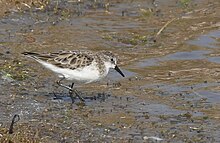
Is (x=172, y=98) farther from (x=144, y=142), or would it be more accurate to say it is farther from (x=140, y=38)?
(x=140, y=38)

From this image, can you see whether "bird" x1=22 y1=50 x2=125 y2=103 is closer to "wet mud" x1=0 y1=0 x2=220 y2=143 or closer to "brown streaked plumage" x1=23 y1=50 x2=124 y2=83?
"brown streaked plumage" x1=23 y1=50 x2=124 y2=83

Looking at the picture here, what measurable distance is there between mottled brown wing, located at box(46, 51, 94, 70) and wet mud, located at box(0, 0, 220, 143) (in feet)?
1.84

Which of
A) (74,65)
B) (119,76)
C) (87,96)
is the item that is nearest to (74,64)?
(74,65)

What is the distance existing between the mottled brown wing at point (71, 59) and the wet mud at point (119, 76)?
56 cm

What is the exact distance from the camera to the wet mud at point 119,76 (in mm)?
10117

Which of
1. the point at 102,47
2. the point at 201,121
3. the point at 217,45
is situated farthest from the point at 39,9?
the point at 201,121

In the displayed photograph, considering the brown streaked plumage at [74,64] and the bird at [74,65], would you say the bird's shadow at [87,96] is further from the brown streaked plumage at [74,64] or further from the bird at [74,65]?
the brown streaked plumage at [74,64]

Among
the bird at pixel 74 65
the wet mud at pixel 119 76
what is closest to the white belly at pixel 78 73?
the bird at pixel 74 65

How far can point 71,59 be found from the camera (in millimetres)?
11461

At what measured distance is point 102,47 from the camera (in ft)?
48.0

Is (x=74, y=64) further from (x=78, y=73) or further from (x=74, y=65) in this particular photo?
(x=78, y=73)

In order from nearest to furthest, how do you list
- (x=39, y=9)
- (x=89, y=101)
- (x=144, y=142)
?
(x=144, y=142) < (x=89, y=101) < (x=39, y=9)

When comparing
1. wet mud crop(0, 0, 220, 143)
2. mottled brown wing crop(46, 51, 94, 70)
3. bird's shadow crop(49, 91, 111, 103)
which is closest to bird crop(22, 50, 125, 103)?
mottled brown wing crop(46, 51, 94, 70)

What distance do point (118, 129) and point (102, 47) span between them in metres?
4.67
